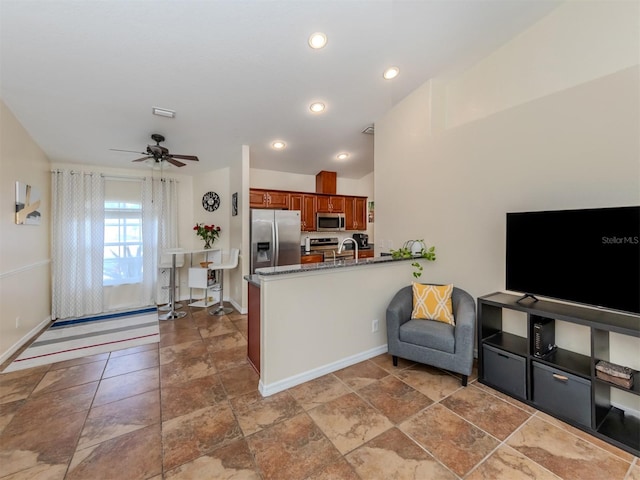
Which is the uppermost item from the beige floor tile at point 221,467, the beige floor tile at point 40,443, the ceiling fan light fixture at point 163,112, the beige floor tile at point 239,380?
the ceiling fan light fixture at point 163,112

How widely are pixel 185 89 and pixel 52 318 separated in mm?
4278

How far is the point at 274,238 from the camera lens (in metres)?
4.47

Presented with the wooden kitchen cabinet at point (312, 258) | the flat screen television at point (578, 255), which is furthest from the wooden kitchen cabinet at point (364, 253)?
the flat screen television at point (578, 255)

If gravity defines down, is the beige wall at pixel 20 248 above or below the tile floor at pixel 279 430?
above

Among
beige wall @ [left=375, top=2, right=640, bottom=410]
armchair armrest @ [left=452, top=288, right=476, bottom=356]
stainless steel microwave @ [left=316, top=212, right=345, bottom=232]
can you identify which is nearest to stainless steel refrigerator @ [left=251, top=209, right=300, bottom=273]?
stainless steel microwave @ [left=316, top=212, right=345, bottom=232]

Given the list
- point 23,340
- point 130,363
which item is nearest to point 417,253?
point 130,363

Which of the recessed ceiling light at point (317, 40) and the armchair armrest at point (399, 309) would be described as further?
the armchair armrest at point (399, 309)

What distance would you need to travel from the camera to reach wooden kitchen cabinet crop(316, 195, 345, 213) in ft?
18.2

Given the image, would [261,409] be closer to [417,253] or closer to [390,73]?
[417,253]

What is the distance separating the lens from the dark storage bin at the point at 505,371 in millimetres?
2062

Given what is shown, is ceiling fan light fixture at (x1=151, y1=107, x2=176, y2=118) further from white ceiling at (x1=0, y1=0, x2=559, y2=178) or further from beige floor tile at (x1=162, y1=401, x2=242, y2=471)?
→ beige floor tile at (x1=162, y1=401, x2=242, y2=471)

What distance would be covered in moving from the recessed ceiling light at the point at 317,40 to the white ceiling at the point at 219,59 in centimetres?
4

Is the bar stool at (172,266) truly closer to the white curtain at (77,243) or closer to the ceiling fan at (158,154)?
the white curtain at (77,243)

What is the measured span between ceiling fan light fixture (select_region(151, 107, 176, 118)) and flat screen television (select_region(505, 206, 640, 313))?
149 inches
